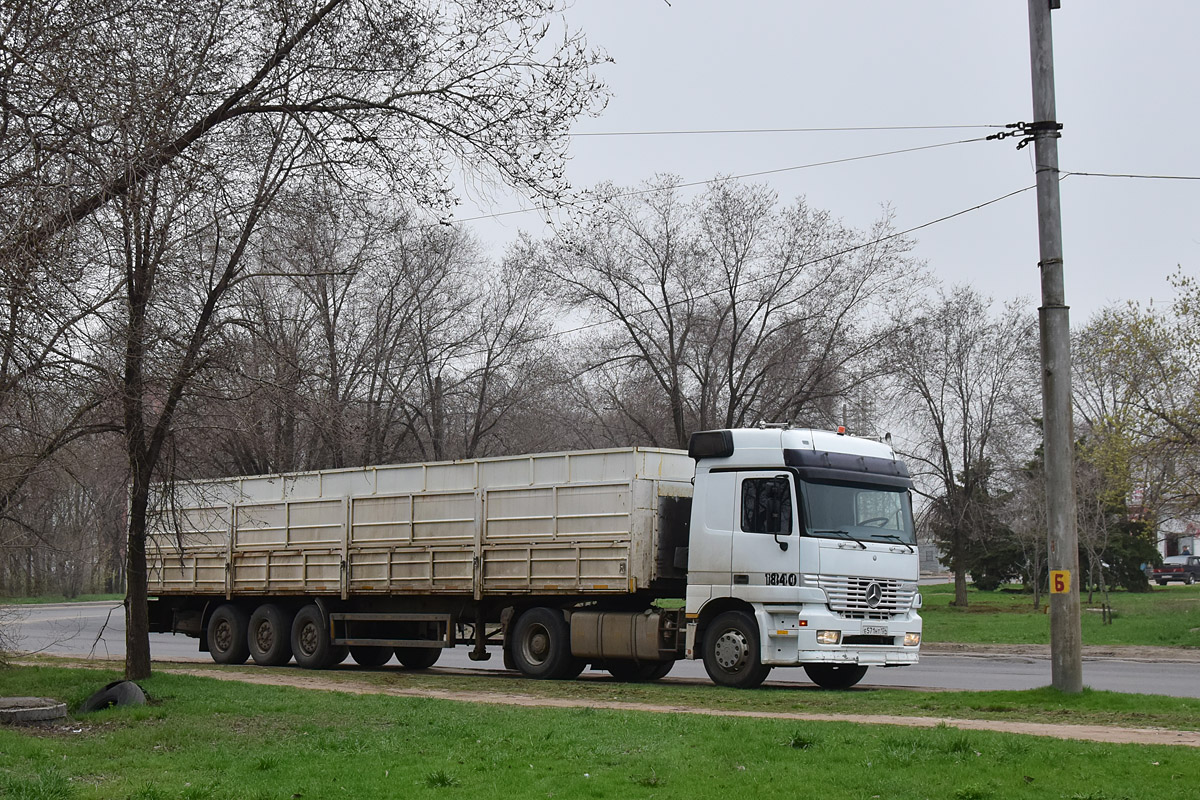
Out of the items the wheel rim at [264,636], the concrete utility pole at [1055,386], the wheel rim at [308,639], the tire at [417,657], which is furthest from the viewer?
the wheel rim at [264,636]

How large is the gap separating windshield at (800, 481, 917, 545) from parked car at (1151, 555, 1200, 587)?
65.9m

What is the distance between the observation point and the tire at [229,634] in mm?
23594

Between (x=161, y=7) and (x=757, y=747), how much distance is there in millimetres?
8013

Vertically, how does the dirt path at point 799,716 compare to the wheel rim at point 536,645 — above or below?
below

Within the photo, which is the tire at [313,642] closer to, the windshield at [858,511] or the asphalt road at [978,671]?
the asphalt road at [978,671]

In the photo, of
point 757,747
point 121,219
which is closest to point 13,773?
point 121,219

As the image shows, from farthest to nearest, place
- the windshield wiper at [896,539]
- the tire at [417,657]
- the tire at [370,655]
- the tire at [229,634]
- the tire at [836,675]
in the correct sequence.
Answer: the tire at [229,634], the tire at [417,657], the tire at [370,655], the tire at [836,675], the windshield wiper at [896,539]

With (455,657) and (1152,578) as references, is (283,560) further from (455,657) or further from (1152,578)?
(1152,578)

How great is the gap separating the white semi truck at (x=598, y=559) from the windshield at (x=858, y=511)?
30 millimetres

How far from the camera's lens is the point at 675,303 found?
33812 millimetres

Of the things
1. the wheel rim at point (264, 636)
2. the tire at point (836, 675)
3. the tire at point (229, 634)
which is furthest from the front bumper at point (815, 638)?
the tire at point (229, 634)

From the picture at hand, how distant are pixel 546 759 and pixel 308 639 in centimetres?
1382

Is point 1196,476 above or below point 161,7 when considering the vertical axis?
below

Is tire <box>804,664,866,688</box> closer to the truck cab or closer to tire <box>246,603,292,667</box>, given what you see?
the truck cab
